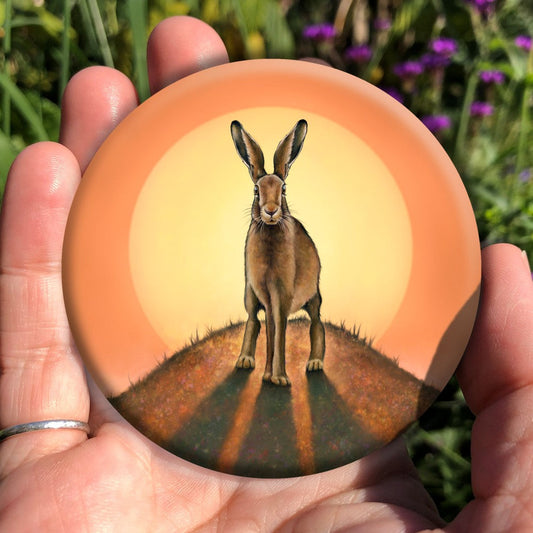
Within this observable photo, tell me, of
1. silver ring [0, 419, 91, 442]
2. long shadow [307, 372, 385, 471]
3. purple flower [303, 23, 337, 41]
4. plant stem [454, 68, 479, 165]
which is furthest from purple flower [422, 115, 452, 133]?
silver ring [0, 419, 91, 442]

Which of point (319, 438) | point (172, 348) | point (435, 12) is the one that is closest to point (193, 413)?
point (172, 348)

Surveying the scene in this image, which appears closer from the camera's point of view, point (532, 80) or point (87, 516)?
point (87, 516)

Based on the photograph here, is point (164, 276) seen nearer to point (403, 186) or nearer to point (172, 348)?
point (172, 348)

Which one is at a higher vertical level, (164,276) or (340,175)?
(340,175)

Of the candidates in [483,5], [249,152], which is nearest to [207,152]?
[249,152]

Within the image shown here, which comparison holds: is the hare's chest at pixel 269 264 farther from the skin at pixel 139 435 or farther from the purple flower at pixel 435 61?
the purple flower at pixel 435 61

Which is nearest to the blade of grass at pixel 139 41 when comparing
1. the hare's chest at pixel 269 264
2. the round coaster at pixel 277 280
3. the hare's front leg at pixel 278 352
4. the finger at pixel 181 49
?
the finger at pixel 181 49
